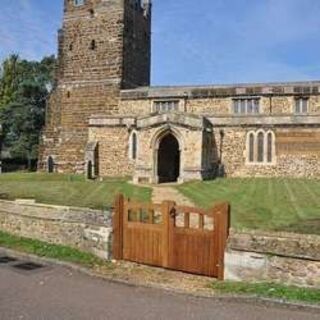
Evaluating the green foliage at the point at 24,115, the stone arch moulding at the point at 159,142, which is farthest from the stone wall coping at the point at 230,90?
the green foliage at the point at 24,115

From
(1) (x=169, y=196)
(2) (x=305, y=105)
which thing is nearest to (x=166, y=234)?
(1) (x=169, y=196)

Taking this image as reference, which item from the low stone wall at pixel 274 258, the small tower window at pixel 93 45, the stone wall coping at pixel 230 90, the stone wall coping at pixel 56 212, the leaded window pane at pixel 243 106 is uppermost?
the small tower window at pixel 93 45

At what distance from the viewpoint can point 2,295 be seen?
9.51 m

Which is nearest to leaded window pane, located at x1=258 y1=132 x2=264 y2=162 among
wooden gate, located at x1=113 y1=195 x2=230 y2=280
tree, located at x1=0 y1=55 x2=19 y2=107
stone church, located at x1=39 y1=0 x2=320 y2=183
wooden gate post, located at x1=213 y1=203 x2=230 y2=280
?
stone church, located at x1=39 y1=0 x2=320 y2=183

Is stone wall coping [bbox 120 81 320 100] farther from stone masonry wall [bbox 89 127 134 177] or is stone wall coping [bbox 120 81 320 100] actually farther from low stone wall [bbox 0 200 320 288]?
low stone wall [bbox 0 200 320 288]

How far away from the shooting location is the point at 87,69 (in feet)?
133

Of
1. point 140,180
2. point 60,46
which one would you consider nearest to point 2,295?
point 140,180

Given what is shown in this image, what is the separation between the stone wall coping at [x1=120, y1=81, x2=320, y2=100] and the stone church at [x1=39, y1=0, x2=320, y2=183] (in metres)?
0.06

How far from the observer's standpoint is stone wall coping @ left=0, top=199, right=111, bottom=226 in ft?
42.3

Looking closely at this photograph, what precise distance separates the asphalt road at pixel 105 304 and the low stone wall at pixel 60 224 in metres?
2.02

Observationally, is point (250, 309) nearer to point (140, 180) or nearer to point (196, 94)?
point (140, 180)

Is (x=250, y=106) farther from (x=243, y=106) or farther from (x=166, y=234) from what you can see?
(x=166, y=234)

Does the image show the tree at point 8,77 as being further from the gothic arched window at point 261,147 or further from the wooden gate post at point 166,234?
the wooden gate post at point 166,234

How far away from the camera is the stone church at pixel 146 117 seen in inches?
1182
